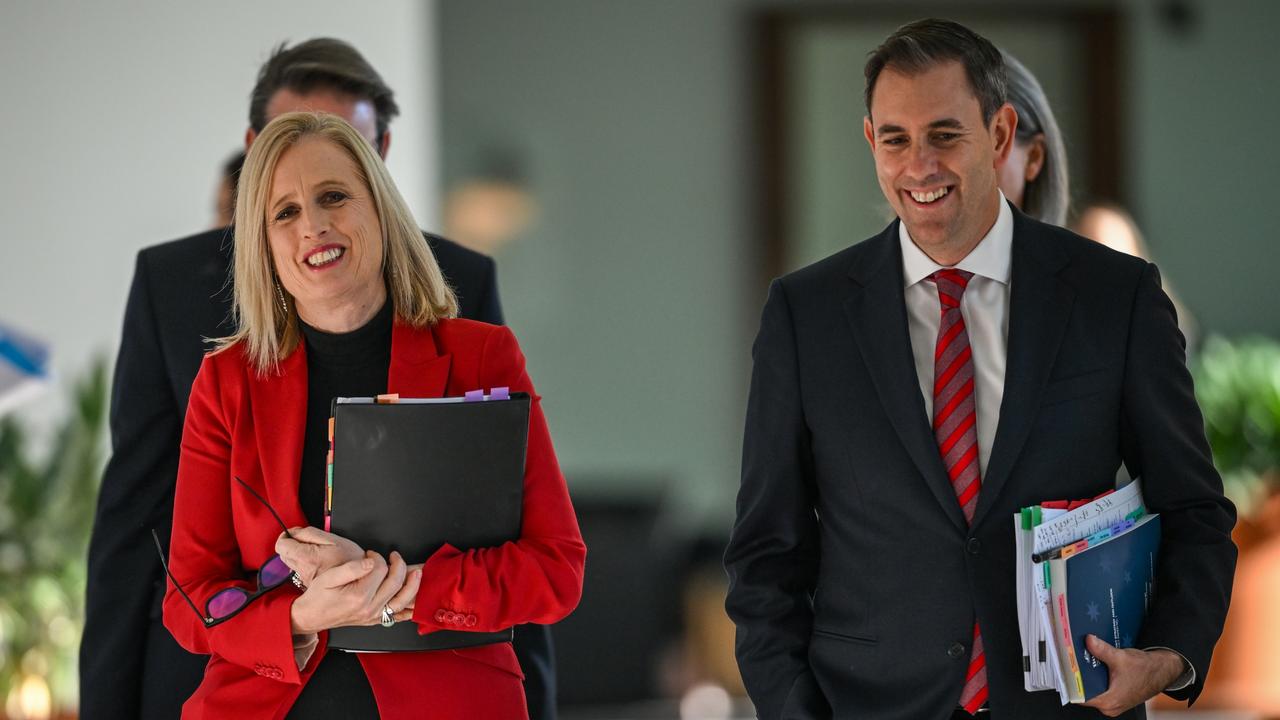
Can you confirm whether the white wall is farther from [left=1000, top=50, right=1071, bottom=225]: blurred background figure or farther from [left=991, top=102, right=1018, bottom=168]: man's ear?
[left=991, top=102, right=1018, bottom=168]: man's ear

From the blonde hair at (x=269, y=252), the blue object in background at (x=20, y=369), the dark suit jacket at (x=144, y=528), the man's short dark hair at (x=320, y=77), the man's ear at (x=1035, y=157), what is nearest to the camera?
the blonde hair at (x=269, y=252)

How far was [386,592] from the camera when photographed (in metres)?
1.91

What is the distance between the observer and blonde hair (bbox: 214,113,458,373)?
6.91ft

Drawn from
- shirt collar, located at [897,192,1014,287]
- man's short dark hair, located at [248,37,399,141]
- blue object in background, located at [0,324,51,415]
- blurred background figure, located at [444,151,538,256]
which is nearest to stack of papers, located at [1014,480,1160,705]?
shirt collar, located at [897,192,1014,287]

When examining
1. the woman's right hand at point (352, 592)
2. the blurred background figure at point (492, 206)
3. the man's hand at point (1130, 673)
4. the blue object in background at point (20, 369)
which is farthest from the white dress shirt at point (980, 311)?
the blurred background figure at point (492, 206)

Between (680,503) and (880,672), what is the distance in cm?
664

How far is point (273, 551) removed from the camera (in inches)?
80.2

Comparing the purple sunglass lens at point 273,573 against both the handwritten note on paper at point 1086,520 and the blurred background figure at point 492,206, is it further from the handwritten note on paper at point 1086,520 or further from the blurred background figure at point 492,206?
the blurred background figure at point 492,206

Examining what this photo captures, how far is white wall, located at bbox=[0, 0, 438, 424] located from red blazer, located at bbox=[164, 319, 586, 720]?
3396 millimetres

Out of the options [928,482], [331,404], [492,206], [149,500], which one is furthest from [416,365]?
[492,206]

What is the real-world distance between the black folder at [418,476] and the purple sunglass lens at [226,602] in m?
0.13

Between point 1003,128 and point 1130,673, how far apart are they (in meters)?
0.80

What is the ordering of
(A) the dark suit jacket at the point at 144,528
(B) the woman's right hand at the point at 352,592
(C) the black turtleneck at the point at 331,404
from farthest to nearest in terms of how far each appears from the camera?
(A) the dark suit jacket at the point at 144,528
(C) the black turtleneck at the point at 331,404
(B) the woman's right hand at the point at 352,592

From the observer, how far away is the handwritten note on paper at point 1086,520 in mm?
1924
